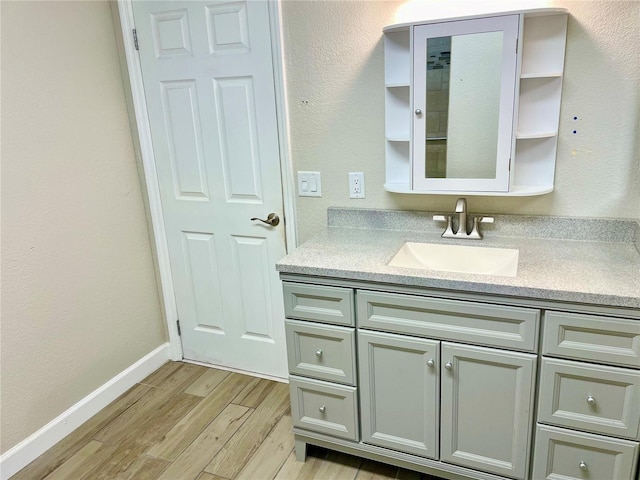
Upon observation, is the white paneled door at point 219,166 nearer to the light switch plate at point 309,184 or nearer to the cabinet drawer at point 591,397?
the light switch plate at point 309,184

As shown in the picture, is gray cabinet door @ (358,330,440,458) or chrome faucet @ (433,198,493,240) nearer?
gray cabinet door @ (358,330,440,458)

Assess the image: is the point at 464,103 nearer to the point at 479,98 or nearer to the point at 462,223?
the point at 479,98

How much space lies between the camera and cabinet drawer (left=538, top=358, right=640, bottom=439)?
1.47 m

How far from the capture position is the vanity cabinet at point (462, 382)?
1494mm

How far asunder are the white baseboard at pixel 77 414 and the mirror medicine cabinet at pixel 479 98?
70.2 inches

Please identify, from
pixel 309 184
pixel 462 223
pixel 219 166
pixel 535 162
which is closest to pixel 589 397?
pixel 462 223

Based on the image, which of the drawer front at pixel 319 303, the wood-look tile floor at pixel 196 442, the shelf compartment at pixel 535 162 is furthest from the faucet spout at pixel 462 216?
the wood-look tile floor at pixel 196 442

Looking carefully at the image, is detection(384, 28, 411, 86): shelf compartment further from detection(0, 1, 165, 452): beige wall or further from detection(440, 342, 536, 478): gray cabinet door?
detection(0, 1, 165, 452): beige wall

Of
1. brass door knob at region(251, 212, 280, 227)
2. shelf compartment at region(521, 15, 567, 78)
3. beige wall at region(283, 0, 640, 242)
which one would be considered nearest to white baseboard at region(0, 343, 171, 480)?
brass door knob at region(251, 212, 280, 227)

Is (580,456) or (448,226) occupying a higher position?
(448,226)

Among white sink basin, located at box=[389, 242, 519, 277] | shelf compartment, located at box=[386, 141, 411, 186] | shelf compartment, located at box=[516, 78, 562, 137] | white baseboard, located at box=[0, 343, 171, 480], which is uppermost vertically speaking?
shelf compartment, located at box=[516, 78, 562, 137]

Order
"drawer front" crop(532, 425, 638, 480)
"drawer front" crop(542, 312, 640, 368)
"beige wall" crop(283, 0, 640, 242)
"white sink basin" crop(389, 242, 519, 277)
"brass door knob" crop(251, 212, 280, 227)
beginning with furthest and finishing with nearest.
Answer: "brass door knob" crop(251, 212, 280, 227)
"white sink basin" crop(389, 242, 519, 277)
"beige wall" crop(283, 0, 640, 242)
"drawer front" crop(532, 425, 638, 480)
"drawer front" crop(542, 312, 640, 368)

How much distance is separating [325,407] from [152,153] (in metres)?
1.54

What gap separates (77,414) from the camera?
233 cm
